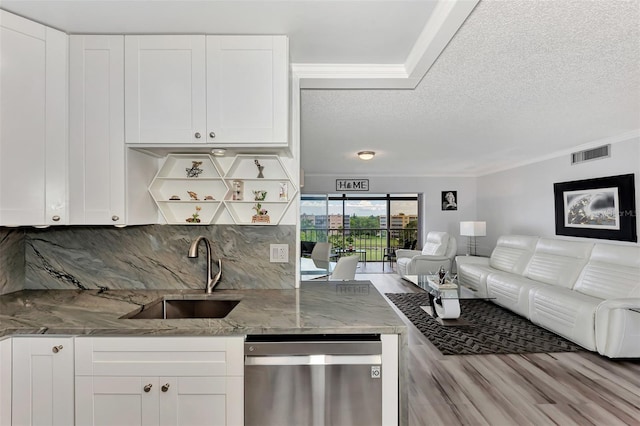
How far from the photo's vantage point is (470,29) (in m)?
1.80

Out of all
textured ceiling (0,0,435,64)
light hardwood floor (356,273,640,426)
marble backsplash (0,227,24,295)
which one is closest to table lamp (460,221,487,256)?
light hardwood floor (356,273,640,426)

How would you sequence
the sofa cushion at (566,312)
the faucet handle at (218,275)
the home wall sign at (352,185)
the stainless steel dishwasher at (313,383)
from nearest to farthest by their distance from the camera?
the stainless steel dishwasher at (313,383)
the faucet handle at (218,275)
the sofa cushion at (566,312)
the home wall sign at (352,185)

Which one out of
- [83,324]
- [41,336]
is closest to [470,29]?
[83,324]

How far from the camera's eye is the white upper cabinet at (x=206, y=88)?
5.86 ft

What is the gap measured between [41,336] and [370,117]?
3149 mm

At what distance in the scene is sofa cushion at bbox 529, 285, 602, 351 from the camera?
10.3 feet

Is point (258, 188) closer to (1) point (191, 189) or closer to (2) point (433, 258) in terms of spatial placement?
(1) point (191, 189)

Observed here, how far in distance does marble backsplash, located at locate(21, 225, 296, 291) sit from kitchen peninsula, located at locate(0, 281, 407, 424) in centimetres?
15

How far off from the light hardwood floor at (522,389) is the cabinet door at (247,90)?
217 centimetres

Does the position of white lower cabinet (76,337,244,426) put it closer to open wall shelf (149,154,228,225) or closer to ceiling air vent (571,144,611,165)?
open wall shelf (149,154,228,225)

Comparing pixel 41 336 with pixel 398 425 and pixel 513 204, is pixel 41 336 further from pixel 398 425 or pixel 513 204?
pixel 513 204

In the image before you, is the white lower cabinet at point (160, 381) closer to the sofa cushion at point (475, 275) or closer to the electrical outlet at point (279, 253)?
the electrical outlet at point (279, 253)

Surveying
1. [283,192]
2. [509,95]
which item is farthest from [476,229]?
[283,192]

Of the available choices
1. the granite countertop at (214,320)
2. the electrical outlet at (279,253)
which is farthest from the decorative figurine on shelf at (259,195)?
the granite countertop at (214,320)
